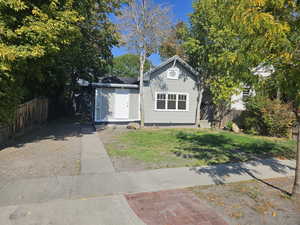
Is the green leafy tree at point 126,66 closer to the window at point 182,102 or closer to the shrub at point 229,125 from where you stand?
the window at point 182,102

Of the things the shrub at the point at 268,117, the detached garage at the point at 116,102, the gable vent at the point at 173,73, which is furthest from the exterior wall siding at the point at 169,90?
the shrub at the point at 268,117

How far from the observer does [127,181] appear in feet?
15.2

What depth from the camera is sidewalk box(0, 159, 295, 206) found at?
3.83 metres

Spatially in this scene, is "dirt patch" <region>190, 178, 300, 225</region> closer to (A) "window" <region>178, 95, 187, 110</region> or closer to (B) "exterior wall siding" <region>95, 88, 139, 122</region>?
(A) "window" <region>178, 95, 187, 110</region>

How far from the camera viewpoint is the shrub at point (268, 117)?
11219 millimetres

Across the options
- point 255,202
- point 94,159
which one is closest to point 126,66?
point 94,159

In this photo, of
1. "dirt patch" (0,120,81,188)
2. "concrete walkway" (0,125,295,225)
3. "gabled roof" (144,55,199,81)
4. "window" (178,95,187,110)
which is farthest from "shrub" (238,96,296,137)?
"dirt patch" (0,120,81,188)

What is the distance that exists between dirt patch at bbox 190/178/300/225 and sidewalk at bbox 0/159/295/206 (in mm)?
375

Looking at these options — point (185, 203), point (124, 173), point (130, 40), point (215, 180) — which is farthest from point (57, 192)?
point (130, 40)

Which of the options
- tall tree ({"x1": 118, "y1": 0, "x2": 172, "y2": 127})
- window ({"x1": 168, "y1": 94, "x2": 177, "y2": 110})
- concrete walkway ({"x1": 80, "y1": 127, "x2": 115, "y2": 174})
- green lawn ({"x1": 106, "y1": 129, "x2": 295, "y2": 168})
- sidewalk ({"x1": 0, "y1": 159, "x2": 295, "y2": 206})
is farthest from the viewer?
window ({"x1": 168, "y1": 94, "x2": 177, "y2": 110})

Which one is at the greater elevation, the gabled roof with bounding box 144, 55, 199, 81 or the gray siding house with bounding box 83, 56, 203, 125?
the gabled roof with bounding box 144, 55, 199, 81

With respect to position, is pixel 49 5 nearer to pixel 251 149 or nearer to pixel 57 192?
pixel 57 192

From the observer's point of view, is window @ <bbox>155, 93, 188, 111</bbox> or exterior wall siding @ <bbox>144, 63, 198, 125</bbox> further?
window @ <bbox>155, 93, 188, 111</bbox>

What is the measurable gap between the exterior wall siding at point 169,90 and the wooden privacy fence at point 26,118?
7028 millimetres
